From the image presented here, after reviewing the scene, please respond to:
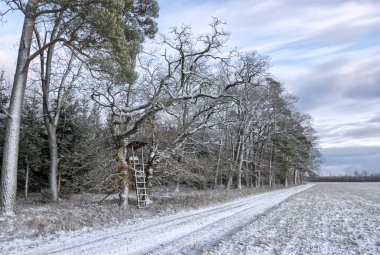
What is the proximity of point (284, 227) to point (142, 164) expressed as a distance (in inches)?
435

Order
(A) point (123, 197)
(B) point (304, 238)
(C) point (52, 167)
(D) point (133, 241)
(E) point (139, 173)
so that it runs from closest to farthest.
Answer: (D) point (133, 241), (B) point (304, 238), (A) point (123, 197), (E) point (139, 173), (C) point (52, 167)

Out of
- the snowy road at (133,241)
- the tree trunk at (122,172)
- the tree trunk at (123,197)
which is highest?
the tree trunk at (122,172)

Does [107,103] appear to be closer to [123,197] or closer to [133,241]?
[123,197]

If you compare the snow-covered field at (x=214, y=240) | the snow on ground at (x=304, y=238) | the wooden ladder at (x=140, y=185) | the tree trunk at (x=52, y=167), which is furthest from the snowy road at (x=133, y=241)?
the tree trunk at (x=52, y=167)

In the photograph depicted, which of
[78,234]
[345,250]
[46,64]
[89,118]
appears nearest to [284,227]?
[345,250]

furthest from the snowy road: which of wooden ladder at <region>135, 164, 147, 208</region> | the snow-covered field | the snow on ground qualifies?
wooden ladder at <region>135, 164, 147, 208</region>

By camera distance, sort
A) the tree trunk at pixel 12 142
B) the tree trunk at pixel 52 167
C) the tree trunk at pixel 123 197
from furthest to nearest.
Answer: the tree trunk at pixel 52 167
the tree trunk at pixel 123 197
the tree trunk at pixel 12 142

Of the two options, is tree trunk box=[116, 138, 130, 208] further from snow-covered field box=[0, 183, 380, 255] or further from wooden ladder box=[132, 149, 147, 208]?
snow-covered field box=[0, 183, 380, 255]

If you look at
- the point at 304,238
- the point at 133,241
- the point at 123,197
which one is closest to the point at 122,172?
the point at 123,197

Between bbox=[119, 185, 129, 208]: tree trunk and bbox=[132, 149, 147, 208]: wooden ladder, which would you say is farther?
bbox=[132, 149, 147, 208]: wooden ladder

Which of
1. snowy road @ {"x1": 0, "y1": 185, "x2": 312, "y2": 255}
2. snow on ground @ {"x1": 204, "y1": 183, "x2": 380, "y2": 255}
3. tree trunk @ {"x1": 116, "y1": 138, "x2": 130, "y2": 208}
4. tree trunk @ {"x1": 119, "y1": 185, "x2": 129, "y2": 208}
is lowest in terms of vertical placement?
snow on ground @ {"x1": 204, "y1": 183, "x2": 380, "y2": 255}

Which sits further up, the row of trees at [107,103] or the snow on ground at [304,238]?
the row of trees at [107,103]

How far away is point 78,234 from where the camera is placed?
11594 millimetres

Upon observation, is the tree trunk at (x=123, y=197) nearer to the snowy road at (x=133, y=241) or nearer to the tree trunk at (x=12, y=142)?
the tree trunk at (x=12, y=142)
